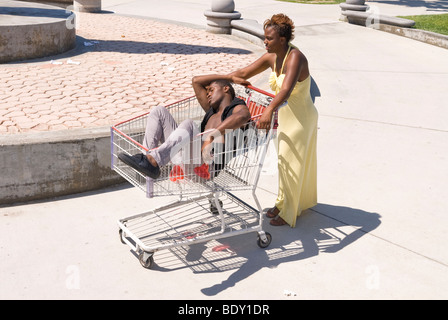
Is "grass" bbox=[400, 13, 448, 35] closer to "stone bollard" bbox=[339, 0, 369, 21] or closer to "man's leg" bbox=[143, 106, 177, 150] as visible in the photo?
"stone bollard" bbox=[339, 0, 369, 21]

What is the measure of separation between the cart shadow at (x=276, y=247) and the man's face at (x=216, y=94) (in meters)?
1.23

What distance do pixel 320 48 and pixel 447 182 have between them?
7422 mm

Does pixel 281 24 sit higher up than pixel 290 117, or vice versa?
pixel 281 24

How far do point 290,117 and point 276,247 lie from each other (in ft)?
3.83

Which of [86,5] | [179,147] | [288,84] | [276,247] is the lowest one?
[276,247]

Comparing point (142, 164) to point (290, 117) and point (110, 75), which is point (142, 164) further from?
point (110, 75)

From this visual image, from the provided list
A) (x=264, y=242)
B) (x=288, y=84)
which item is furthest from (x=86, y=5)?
(x=264, y=242)

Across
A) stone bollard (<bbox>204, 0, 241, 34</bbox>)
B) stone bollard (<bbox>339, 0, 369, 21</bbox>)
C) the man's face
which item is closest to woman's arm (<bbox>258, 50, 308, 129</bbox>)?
the man's face

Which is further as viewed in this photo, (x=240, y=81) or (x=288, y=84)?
(x=240, y=81)

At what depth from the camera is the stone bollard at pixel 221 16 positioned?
44.9 feet

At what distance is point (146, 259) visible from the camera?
15.7ft

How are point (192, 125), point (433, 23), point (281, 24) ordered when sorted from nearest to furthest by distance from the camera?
point (192, 125) → point (281, 24) → point (433, 23)

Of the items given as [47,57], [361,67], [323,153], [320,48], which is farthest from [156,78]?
[320,48]
